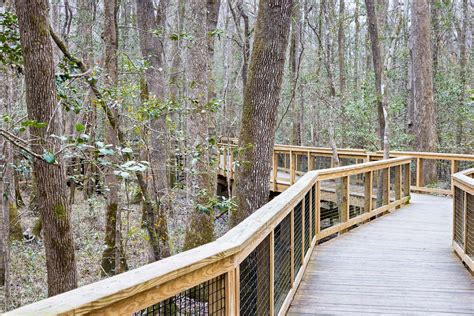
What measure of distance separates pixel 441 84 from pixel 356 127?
304 cm

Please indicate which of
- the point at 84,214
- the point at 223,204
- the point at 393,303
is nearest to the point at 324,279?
the point at 393,303

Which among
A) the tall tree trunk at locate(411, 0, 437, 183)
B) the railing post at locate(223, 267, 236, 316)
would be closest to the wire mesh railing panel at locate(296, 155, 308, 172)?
the tall tree trunk at locate(411, 0, 437, 183)

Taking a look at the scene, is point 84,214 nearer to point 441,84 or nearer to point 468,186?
point 468,186

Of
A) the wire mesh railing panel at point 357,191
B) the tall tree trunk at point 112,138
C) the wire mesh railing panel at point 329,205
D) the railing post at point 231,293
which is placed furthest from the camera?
the wire mesh railing panel at point 357,191

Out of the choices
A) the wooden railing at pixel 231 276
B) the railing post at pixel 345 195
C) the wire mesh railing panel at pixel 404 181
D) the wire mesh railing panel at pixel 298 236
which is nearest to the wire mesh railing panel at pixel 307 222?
the wooden railing at pixel 231 276

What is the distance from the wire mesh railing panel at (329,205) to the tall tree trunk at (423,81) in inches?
180

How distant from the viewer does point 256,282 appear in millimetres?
3166

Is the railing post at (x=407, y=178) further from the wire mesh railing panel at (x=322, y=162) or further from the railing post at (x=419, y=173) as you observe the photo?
the wire mesh railing panel at (x=322, y=162)

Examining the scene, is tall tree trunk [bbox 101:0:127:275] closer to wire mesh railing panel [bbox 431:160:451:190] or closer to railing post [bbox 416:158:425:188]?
railing post [bbox 416:158:425:188]

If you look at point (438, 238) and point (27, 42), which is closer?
point (27, 42)

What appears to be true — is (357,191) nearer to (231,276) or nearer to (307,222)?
(307,222)

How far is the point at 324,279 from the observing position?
4992mm

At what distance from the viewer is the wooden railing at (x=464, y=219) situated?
5.21 m

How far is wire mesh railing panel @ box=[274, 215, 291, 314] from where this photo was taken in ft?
12.3
